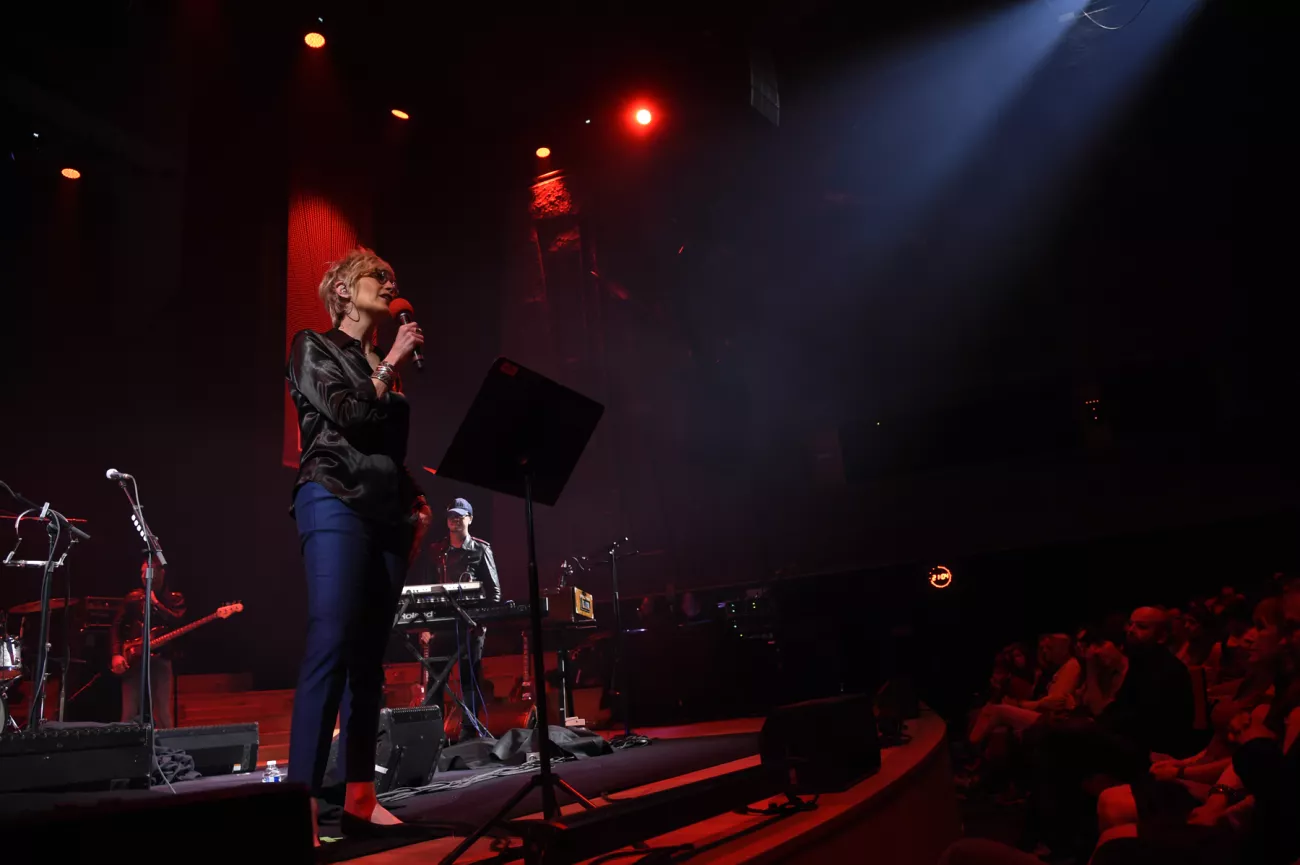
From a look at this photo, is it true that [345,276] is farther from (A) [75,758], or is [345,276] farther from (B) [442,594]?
(B) [442,594]

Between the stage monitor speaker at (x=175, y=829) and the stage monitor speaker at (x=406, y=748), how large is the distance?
6.78 ft

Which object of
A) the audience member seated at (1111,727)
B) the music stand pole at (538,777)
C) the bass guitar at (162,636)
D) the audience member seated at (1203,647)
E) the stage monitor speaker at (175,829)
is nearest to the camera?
the stage monitor speaker at (175,829)

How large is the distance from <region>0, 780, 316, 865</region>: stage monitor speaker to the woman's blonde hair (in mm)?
1550

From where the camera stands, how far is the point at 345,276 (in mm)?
2371

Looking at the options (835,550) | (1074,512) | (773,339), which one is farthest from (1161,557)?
(773,339)

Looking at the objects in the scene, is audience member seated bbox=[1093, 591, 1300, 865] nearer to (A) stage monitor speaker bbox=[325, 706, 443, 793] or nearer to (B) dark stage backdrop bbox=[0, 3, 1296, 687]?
(A) stage monitor speaker bbox=[325, 706, 443, 793]

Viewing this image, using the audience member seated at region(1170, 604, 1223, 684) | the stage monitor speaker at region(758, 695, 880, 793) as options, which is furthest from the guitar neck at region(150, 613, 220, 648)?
the audience member seated at region(1170, 604, 1223, 684)

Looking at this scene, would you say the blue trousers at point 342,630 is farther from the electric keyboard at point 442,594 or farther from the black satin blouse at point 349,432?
the electric keyboard at point 442,594

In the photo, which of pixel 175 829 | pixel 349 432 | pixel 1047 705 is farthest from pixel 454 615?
pixel 1047 705

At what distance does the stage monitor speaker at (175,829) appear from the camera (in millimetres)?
914

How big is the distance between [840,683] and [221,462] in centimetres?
603

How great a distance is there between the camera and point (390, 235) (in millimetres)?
7539

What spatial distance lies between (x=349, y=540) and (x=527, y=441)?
1.76 ft

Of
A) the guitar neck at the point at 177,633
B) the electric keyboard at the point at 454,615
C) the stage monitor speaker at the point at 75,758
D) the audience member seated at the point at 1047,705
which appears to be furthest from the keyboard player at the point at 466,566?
the audience member seated at the point at 1047,705
